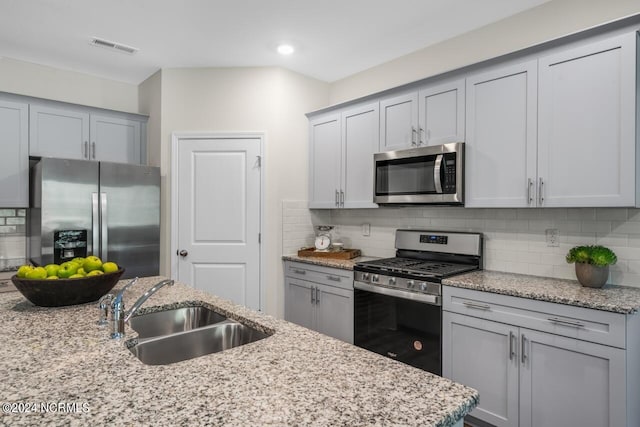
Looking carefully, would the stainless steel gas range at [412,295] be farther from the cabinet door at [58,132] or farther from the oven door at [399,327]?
the cabinet door at [58,132]

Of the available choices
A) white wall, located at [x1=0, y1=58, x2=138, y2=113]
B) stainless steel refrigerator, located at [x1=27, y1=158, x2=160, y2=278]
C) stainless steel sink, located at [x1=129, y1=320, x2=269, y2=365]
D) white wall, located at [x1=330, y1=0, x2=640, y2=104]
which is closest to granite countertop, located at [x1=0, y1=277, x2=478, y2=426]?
stainless steel sink, located at [x1=129, y1=320, x2=269, y2=365]

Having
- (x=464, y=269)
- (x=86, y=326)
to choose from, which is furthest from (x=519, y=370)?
(x=86, y=326)

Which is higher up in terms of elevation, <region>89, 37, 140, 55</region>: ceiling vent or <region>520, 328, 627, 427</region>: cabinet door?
<region>89, 37, 140, 55</region>: ceiling vent

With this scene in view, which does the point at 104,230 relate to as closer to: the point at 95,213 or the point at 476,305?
the point at 95,213

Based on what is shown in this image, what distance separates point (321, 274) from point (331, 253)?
0.28 metres

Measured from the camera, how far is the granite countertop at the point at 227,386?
78cm

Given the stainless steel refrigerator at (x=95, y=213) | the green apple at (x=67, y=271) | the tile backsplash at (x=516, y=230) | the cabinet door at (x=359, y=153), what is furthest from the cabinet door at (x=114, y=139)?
the green apple at (x=67, y=271)

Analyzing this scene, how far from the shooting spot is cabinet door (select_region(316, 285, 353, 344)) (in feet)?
10.1

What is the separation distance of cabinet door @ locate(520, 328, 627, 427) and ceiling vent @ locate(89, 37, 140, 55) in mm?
3625

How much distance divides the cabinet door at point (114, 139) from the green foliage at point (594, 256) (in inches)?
150

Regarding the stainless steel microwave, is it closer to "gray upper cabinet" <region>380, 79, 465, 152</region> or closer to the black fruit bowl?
"gray upper cabinet" <region>380, 79, 465, 152</region>

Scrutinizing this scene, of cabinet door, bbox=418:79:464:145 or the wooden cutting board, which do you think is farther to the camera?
the wooden cutting board

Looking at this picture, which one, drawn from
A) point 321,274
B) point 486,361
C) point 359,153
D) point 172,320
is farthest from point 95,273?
point 359,153

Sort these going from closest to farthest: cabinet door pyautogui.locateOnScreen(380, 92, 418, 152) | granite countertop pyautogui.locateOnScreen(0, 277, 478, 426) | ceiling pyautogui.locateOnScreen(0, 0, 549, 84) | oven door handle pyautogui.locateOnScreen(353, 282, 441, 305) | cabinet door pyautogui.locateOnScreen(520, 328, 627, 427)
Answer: granite countertop pyautogui.locateOnScreen(0, 277, 478, 426) < cabinet door pyautogui.locateOnScreen(520, 328, 627, 427) < oven door handle pyautogui.locateOnScreen(353, 282, 441, 305) < ceiling pyautogui.locateOnScreen(0, 0, 549, 84) < cabinet door pyautogui.locateOnScreen(380, 92, 418, 152)
